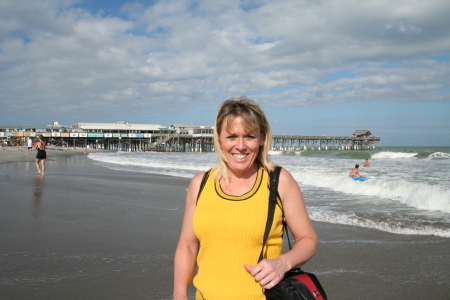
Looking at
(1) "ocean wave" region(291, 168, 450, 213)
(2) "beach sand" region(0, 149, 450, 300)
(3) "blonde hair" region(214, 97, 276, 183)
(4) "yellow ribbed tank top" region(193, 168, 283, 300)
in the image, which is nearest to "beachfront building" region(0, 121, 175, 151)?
(1) "ocean wave" region(291, 168, 450, 213)

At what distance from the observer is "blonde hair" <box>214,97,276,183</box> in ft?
6.00

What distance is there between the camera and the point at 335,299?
3332 millimetres

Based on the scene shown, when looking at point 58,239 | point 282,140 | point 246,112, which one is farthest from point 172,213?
point 282,140

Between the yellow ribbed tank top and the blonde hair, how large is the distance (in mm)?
146

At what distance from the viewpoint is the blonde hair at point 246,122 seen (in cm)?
183

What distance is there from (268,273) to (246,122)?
2.39ft

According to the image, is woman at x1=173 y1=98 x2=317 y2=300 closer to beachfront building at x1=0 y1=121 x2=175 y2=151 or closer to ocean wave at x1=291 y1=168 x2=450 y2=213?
ocean wave at x1=291 y1=168 x2=450 y2=213

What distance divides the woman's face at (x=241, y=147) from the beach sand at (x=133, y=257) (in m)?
2.00

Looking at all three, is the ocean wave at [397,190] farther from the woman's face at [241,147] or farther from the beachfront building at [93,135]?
the beachfront building at [93,135]

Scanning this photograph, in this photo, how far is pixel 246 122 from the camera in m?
1.83

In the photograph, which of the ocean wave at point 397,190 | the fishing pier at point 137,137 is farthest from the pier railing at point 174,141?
the ocean wave at point 397,190

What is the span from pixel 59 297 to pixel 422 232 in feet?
18.1

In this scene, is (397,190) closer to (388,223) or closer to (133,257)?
(388,223)

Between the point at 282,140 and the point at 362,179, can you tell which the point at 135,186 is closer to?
the point at 362,179
